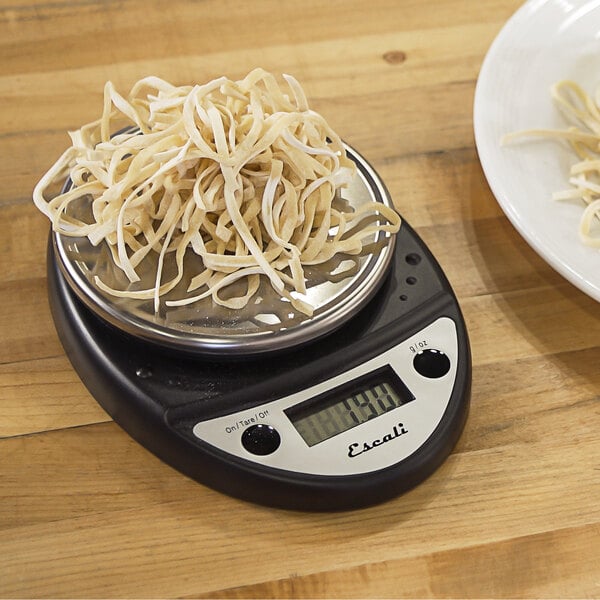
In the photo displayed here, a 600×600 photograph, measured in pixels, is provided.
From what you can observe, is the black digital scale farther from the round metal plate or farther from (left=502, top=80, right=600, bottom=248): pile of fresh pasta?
(left=502, top=80, right=600, bottom=248): pile of fresh pasta

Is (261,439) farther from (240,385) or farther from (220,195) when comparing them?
(220,195)

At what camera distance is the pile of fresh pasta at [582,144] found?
3.65ft

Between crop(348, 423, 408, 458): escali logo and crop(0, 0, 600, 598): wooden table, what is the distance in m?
0.07

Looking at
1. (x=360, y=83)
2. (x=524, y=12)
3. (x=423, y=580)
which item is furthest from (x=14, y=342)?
(x=524, y=12)

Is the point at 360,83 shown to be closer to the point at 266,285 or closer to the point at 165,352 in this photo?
the point at 266,285

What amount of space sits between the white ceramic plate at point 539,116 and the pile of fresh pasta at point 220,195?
0.20 meters

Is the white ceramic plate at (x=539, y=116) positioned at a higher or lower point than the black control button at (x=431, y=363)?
higher

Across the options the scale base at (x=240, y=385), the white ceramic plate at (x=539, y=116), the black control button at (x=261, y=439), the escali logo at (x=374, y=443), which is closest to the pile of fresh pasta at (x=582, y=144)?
the white ceramic plate at (x=539, y=116)

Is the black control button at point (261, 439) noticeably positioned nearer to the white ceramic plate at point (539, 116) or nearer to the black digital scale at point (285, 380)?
the black digital scale at point (285, 380)

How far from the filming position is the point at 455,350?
1.00 metres

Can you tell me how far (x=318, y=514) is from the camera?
36.7 inches

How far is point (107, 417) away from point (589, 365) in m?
0.58

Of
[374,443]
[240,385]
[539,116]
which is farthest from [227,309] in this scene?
[539,116]

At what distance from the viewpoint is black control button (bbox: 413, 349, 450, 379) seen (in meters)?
0.99
